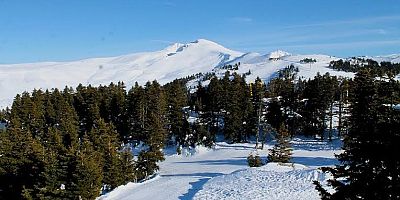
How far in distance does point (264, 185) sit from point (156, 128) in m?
28.5

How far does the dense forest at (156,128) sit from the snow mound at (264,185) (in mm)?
5780

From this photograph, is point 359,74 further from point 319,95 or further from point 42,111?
point 42,111

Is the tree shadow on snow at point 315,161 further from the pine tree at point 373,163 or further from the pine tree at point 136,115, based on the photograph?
the pine tree at point 373,163

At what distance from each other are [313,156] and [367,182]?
4713 centimetres

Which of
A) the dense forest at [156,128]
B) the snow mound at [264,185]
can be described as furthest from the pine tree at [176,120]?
the snow mound at [264,185]

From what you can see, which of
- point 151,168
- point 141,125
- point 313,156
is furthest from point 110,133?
point 313,156

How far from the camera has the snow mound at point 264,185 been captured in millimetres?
30922

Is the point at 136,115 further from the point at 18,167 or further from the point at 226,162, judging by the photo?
the point at 18,167

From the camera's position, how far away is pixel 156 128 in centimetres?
5922

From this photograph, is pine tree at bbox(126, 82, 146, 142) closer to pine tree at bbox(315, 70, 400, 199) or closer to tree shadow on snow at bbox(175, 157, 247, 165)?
tree shadow on snow at bbox(175, 157, 247, 165)

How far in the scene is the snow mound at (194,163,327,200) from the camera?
3092 cm

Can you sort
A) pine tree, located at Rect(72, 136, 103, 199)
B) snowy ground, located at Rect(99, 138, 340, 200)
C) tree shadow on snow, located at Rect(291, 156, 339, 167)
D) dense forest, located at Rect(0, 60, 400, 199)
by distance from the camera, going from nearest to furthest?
dense forest, located at Rect(0, 60, 400, 199)
snowy ground, located at Rect(99, 138, 340, 200)
pine tree, located at Rect(72, 136, 103, 199)
tree shadow on snow, located at Rect(291, 156, 339, 167)

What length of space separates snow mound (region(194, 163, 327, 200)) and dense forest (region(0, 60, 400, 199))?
19.0ft

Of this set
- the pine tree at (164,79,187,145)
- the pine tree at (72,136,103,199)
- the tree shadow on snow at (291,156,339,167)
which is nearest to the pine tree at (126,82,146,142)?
the pine tree at (164,79,187,145)
